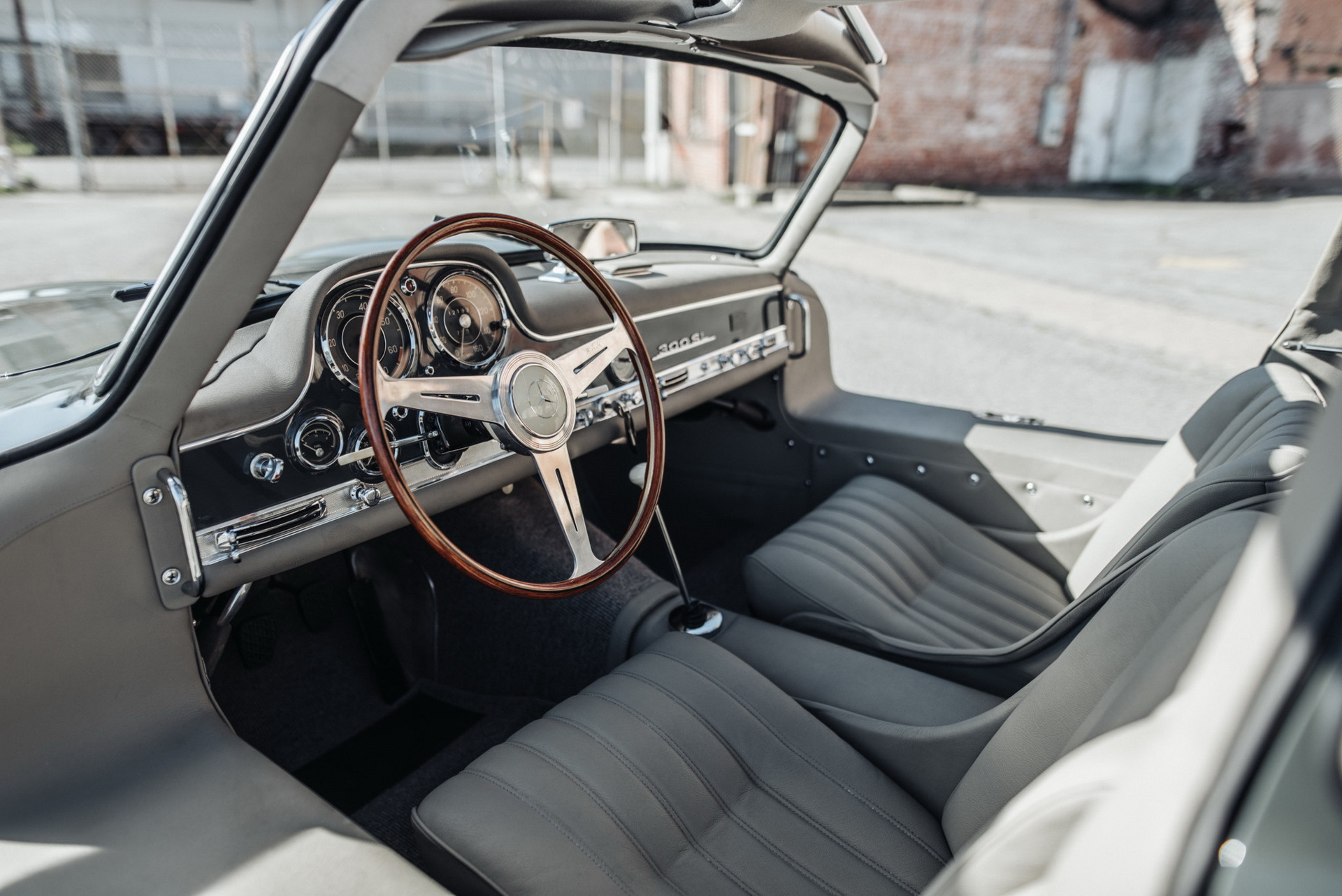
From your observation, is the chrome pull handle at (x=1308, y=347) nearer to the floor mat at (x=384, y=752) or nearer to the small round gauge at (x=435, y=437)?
the small round gauge at (x=435, y=437)

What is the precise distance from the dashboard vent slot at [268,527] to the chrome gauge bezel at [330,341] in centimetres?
21

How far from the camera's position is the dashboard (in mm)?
1332

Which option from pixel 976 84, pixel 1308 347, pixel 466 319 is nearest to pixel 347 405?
pixel 466 319

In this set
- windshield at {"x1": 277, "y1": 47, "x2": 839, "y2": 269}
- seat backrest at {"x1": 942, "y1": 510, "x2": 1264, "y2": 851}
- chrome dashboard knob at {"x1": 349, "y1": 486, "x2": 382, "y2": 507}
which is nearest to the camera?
seat backrest at {"x1": 942, "y1": 510, "x2": 1264, "y2": 851}

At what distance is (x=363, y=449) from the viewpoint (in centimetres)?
152

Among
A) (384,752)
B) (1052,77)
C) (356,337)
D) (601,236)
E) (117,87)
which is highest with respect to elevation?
(1052,77)

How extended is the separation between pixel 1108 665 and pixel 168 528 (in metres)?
1.22

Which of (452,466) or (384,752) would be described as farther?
(384,752)

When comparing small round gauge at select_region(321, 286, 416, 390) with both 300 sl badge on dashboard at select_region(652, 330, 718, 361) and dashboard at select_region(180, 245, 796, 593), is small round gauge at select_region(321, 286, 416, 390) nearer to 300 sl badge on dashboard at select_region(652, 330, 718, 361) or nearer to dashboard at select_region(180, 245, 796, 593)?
dashboard at select_region(180, 245, 796, 593)

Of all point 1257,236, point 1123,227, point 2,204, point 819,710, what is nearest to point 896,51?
point 1123,227

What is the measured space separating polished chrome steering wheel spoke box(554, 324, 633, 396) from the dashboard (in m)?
0.18

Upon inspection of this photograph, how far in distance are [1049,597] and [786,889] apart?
1.30 m

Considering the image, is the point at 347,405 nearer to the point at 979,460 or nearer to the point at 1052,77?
the point at 979,460

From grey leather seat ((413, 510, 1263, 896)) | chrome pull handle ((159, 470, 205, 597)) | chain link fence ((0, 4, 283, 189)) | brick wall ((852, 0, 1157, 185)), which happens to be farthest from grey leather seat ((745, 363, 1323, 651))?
brick wall ((852, 0, 1157, 185))
